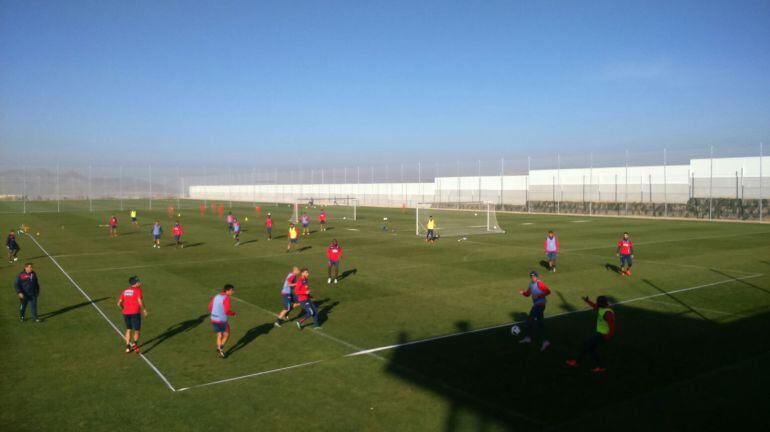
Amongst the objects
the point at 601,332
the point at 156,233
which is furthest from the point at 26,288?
the point at 156,233

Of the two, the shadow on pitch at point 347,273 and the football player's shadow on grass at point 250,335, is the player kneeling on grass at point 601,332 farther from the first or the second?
the shadow on pitch at point 347,273

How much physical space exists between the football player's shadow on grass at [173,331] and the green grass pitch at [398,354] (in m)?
0.08

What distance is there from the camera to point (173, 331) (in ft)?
46.7

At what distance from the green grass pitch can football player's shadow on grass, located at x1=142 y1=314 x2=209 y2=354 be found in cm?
8

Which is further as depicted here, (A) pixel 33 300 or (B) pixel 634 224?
(B) pixel 634 224

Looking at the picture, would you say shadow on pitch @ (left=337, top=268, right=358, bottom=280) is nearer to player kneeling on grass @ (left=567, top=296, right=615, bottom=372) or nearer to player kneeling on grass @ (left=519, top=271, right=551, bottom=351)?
player kneeling on grass @ (left=519, top=271, right=551, bottom=351)

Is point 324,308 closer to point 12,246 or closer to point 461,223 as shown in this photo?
point 12,246

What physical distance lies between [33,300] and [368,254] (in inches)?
670

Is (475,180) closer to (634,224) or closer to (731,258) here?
(634,224)

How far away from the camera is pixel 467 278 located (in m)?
21.8

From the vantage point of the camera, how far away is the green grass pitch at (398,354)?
9000mm

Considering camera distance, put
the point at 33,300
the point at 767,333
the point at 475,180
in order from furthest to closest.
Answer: the point at 475,180, the point at 33,300, the point at 767,333

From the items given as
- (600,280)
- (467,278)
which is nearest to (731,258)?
(600,280)

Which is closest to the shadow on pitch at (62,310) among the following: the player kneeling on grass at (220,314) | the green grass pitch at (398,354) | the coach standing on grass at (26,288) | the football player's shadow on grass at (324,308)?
the green grass pitch at (398,354)
